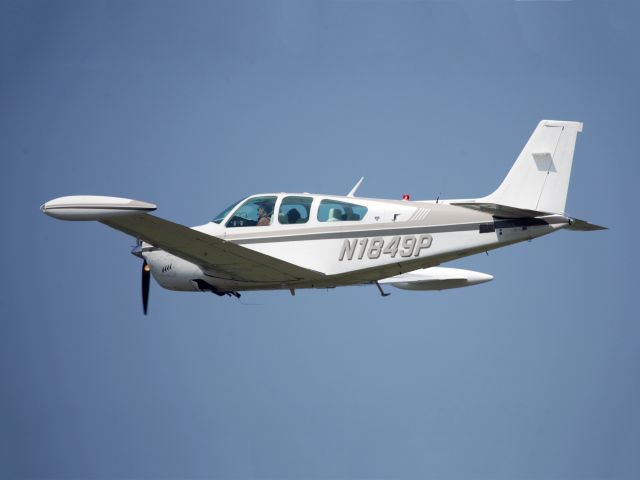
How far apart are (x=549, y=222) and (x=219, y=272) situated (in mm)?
6845

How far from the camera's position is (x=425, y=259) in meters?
23.2

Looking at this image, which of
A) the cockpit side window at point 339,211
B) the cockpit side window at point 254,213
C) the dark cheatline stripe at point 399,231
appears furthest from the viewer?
the cockpit side window at point 254,213

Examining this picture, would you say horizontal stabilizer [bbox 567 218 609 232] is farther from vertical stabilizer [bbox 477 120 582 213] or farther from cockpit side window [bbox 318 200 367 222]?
cockpit side window [bbox 318 200 367 222]

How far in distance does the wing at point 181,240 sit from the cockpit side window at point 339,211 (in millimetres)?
1171

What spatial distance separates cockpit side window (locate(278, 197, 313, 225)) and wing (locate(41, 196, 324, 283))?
109 centimetres

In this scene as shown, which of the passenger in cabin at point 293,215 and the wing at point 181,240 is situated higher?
the passenger in cabin at point 293,215

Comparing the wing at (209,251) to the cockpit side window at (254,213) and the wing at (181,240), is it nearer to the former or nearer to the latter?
the wing at (181,240)

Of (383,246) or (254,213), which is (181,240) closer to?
(254,213)

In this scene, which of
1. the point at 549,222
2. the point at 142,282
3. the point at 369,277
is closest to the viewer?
the point at 549,222

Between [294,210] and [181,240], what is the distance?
8.24 feet

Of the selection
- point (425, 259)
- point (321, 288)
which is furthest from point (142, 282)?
point (425, 259)

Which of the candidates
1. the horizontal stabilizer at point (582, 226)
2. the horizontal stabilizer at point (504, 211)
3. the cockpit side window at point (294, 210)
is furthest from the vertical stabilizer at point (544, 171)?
the cockpit side window at point (294, 210)

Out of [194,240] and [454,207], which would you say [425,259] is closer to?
[454,207]

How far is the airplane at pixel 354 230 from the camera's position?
74.3 feet
